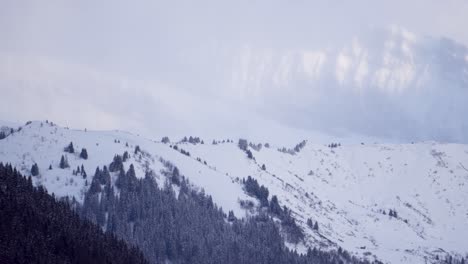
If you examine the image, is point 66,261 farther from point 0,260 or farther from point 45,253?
point 0,260

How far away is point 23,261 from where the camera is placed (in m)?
185

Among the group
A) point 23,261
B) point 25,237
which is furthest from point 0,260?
point 25,237

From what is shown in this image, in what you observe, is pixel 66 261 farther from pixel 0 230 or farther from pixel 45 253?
pixel 0 230

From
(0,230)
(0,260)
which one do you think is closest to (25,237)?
(0,230)

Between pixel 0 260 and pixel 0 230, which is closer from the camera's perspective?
pixel 0 260

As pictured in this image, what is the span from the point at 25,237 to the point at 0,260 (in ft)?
71.5

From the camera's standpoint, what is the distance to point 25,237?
200 m

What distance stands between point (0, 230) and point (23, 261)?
63.8 feet

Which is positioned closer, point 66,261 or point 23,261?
point 23,261

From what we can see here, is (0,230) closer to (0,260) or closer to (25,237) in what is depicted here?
(25,237)

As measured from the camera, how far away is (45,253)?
641 ft

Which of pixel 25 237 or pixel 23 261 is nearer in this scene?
pixel 23 261

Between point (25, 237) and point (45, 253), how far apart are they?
31.7ft

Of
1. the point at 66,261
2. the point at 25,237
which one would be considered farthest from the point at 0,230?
the point at 66,261
